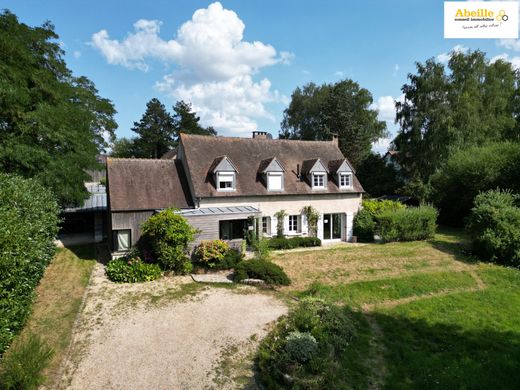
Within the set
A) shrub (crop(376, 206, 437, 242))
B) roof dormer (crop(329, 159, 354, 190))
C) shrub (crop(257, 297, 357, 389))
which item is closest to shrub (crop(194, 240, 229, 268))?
shrub (crop(257, 297, 357, 389))

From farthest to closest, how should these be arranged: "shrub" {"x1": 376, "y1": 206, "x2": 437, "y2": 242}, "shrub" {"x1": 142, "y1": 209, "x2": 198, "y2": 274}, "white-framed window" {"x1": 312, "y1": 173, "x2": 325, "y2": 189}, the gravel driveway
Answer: "white-framed window" {"x1": 312, "y1": 173, "x2": 325, "y2": 189}
"shrub" {"x1": 376, "y1": 206, "x2": 437, "y2": 242}
"shrub" {"x1": 142, "y1": 209, "x2": 198, "y2": 274}
the gravel driveway

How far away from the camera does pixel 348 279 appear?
55.4 feet

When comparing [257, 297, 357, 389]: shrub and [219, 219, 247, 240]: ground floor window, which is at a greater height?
[219, 219, 247, 240]: ground floor window

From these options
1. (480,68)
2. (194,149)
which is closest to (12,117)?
(194,149)

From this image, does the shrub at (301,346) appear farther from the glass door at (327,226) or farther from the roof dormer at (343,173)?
the roof dormer at (343,173)

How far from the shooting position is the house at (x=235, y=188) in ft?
67.7

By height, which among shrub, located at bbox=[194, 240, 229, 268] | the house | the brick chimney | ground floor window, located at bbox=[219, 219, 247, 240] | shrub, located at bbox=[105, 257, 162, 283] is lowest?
shrub, located at bbox=[105, 257, 162, 283]

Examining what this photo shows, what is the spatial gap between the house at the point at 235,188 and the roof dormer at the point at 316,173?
3.1 inches

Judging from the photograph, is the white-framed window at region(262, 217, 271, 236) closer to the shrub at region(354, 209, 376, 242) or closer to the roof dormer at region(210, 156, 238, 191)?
the roof dormer at region(210, 156, 238, 191)

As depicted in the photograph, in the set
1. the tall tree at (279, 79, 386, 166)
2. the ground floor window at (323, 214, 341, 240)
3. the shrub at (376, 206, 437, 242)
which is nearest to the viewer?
the shrub at (376, 206, 437, 242)

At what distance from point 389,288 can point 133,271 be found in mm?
13107

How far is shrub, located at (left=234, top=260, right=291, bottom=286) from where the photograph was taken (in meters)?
16.2

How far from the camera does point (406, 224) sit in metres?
25.3

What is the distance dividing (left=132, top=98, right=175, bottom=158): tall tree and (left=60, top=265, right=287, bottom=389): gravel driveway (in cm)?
4618
